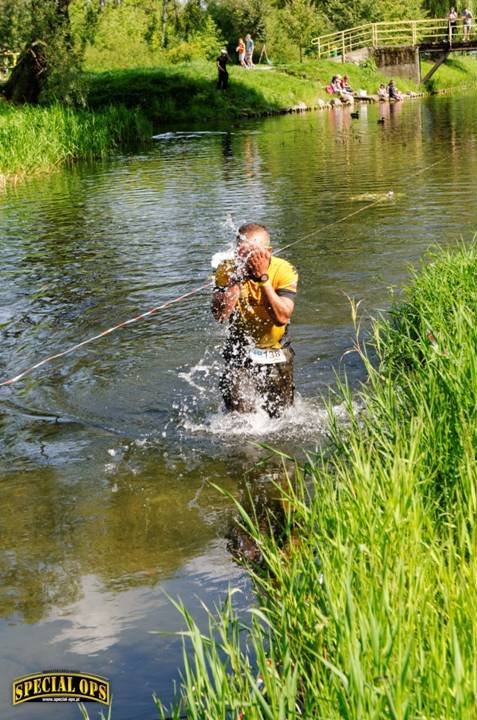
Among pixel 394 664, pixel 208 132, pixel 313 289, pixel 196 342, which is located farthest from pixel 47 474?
pixel 208 132

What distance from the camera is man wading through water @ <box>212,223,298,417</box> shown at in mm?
7062

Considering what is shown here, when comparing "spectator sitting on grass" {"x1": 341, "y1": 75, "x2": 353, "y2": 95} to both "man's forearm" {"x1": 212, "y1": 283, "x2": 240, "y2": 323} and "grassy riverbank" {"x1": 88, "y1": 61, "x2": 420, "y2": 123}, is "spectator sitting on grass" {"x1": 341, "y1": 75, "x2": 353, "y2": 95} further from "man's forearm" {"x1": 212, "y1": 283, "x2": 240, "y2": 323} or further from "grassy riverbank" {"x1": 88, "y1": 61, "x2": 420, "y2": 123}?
"man's forearm" {"x1": 212, "y1": 283, "x2": 240, "y2": 323}

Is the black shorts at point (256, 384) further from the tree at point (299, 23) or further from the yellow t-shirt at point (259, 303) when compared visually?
the tree at point (299, 23)

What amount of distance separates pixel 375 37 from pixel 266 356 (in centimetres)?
6436

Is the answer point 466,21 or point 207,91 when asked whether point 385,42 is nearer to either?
point 466,21

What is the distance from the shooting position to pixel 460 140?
28.6 meters

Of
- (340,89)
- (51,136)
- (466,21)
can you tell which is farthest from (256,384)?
(466,21)

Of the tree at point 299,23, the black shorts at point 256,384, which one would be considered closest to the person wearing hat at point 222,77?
the tree at point 299,23

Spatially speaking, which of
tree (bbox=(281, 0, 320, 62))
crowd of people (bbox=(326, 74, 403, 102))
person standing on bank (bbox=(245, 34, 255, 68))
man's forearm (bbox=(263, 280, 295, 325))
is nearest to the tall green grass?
man's forearm (bbox=(263, 280, 295, 325))

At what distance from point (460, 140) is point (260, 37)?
41.8 m

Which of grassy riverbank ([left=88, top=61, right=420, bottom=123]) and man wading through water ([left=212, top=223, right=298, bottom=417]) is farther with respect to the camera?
grassy riverbank ([left=88, top=61, right=420, bottom=123])

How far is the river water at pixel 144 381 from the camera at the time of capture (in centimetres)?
512

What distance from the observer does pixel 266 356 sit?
750 centimetres

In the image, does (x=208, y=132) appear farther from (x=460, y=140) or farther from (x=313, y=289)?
(x=313, y=289)
